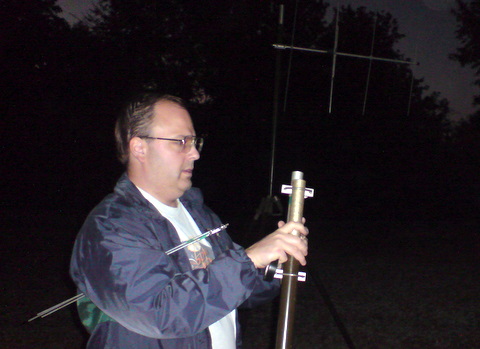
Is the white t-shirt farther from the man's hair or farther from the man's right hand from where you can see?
the man's right hand

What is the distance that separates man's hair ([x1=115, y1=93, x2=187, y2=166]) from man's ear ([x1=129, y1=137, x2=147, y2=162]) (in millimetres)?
20

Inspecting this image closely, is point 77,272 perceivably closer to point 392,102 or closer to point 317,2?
point 392,102

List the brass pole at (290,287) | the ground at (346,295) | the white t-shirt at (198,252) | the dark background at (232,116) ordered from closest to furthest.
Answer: the brass pole at (290,287), the white t-shirt at (198,252), the ground at (346,295), the dark background at (232,116)

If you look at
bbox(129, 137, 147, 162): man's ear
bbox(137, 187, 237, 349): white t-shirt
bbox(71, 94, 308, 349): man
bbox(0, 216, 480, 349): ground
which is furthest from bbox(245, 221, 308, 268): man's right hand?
bbox(0, 216, 480, 349): ground

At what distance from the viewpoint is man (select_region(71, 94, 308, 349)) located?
1.27 m

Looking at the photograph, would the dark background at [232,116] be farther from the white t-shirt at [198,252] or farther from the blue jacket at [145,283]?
the blue jacket at [145,283]

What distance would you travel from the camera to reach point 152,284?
1275 millimetres

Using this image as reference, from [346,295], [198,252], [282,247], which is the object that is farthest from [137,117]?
[346,295]

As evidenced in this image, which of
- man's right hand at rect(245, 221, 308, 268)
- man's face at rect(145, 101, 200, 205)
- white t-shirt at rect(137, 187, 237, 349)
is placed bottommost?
white t-shirt at rect(137, 187, 237, 349)

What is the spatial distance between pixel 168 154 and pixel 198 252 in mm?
416

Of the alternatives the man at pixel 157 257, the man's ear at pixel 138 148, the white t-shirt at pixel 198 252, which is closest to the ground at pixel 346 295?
the white t-shirt at pixel 198 252

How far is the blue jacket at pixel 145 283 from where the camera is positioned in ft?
4.15

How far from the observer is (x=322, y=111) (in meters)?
16.6

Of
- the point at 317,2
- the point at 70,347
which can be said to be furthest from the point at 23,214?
the point at 317,2
